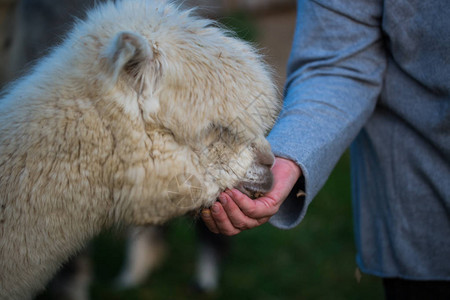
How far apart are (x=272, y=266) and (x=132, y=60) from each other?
2.75m

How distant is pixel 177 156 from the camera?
130 centimetres

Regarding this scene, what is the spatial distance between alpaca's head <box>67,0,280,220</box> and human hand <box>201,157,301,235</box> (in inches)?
1.3

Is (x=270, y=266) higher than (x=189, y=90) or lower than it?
lower

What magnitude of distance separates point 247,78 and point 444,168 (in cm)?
73

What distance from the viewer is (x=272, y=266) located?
145 inches

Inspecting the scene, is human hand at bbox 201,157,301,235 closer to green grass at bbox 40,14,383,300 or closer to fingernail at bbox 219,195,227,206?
fingernail at bbox 219,195,227,206

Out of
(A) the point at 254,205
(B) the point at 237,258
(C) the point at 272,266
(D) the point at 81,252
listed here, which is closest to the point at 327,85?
(A) the point at 254,205

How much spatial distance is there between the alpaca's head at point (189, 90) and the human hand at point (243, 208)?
32 mm

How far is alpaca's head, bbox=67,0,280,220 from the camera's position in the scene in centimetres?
124

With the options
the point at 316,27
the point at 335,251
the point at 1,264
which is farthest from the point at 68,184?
the point at 335,251

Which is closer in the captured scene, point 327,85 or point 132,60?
point 132,60

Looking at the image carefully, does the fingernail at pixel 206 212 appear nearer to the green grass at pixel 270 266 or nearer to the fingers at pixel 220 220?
the fingers at pixel 220 220

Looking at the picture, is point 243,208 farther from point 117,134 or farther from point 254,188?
point 117,134

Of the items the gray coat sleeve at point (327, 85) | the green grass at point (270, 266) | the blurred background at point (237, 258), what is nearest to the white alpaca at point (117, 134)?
the gray coat sleeve at point (327, 85)
